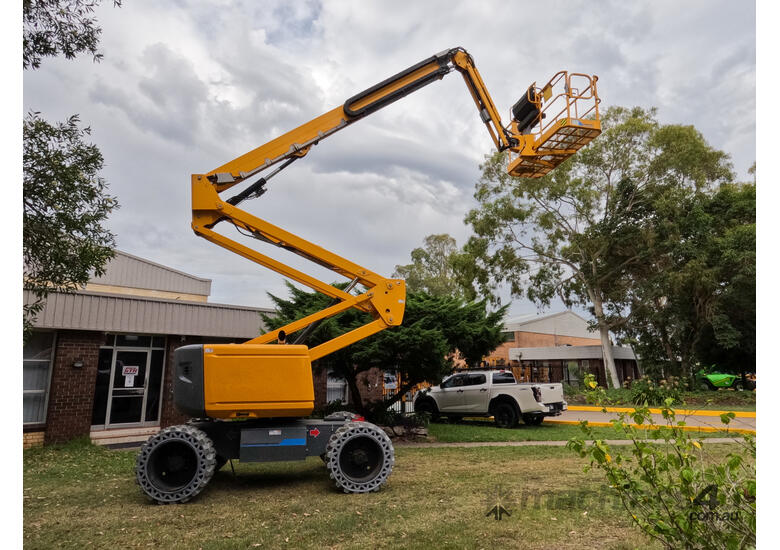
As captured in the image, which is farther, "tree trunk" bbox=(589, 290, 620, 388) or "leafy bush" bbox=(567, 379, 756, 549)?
"tree trunk" bbox=(589, 290, 620, 388)

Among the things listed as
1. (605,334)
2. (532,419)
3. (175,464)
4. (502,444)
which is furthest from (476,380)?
(605,334)

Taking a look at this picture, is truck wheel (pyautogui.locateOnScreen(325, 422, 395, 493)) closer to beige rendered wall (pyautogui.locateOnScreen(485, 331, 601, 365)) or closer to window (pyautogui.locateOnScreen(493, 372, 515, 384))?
window (pyautogui.locateOnScreen(493, 372, 515, 384))

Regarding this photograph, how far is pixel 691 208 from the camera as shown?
24.7 metres

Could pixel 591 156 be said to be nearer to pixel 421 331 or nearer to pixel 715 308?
pixel 715 308

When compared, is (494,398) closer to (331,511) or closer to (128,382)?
(331,511)

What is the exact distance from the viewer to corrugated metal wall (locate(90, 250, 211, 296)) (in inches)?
941

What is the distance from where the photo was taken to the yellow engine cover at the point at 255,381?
641 centimetres

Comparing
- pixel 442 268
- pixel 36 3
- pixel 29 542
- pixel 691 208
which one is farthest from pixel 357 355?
pixel 442 268

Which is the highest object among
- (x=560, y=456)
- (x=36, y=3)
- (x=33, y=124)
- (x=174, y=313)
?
(x=36, y=3)

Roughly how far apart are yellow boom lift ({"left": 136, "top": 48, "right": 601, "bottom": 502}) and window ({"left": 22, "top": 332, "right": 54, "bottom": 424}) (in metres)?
6.36

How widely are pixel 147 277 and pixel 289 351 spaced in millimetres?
21570

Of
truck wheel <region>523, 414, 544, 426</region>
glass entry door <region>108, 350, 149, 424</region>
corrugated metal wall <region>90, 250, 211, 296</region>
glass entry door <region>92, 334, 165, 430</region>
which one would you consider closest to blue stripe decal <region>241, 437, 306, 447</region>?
glass entry door <region>92, 334, 165, 430</region>

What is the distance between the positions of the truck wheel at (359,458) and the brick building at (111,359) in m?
7.20

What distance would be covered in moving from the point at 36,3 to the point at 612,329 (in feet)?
93.8
